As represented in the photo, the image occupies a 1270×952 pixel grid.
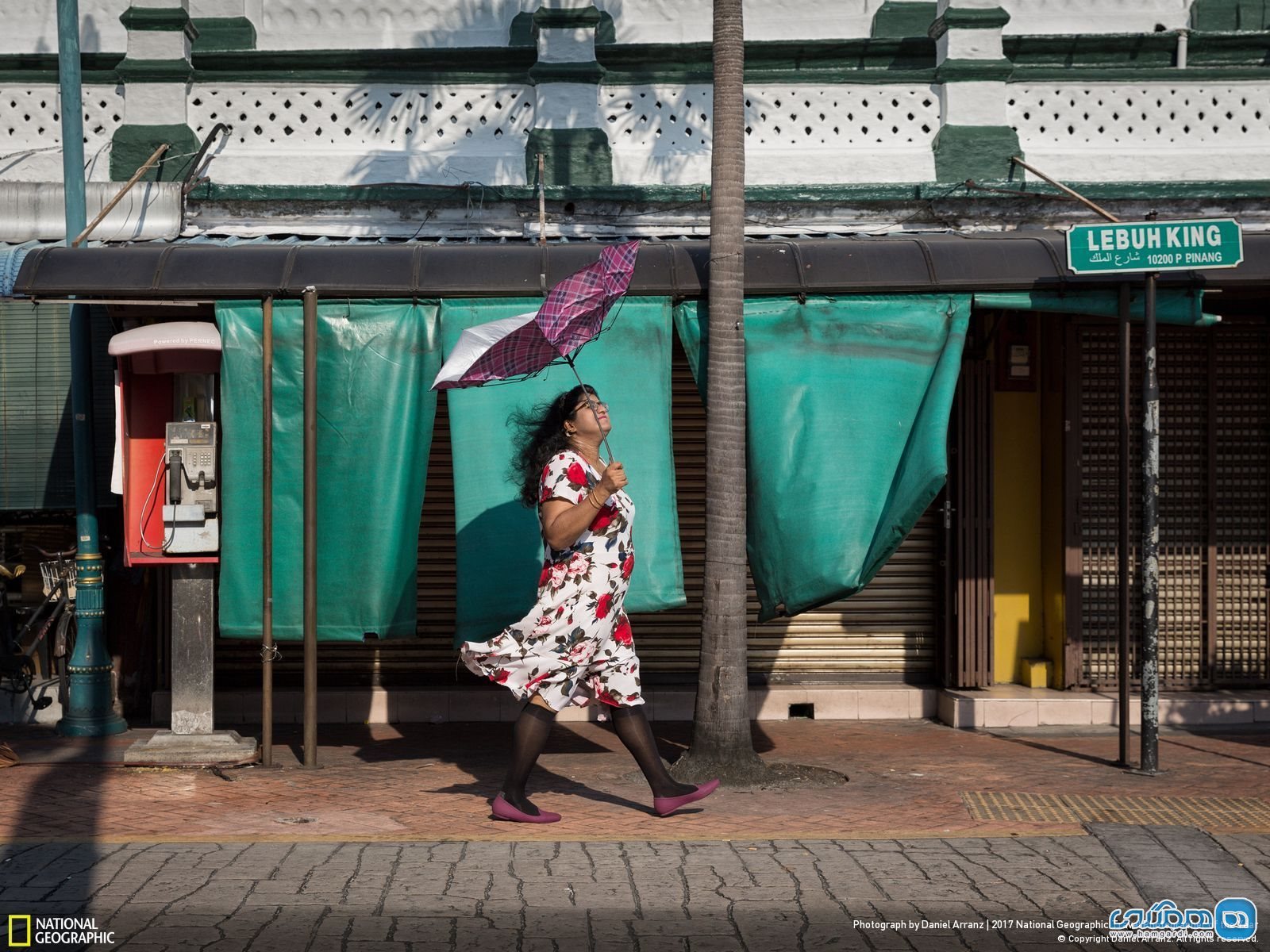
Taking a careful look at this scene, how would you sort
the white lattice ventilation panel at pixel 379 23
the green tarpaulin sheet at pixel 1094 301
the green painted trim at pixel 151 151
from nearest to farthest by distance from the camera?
the green tarpaulin sheet at pixel 1094 301
the green painted trim at pixel 151 151
the white lattice ventilation panel at pixel 379 23

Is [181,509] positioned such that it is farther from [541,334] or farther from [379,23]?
[379,23]

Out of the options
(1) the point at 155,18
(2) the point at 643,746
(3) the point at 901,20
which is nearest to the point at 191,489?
(2) the point at 643,746

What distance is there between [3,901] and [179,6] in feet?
26.1

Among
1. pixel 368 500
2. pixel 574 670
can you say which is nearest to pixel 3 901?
pixel 574 670

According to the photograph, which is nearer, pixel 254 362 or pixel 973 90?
pixel 254 362

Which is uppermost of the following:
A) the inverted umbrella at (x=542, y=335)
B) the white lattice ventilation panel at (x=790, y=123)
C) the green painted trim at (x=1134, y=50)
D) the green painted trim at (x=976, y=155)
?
the green painted trim at (x=1134, y=50)

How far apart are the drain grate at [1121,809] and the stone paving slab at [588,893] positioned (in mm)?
420

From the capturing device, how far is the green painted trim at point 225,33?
11547mm

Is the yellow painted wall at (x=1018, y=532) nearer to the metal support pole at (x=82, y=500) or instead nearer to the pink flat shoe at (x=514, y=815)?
the pink flat shoe at (x=514, y=815)

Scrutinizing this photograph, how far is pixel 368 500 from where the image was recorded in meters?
8.51

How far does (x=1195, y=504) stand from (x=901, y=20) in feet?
15.4

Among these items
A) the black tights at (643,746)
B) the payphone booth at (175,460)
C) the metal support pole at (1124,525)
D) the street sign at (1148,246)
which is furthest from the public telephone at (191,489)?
the metal support pole at (1124,525)

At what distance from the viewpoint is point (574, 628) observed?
6.84 m

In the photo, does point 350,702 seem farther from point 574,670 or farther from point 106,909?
point 106,909
